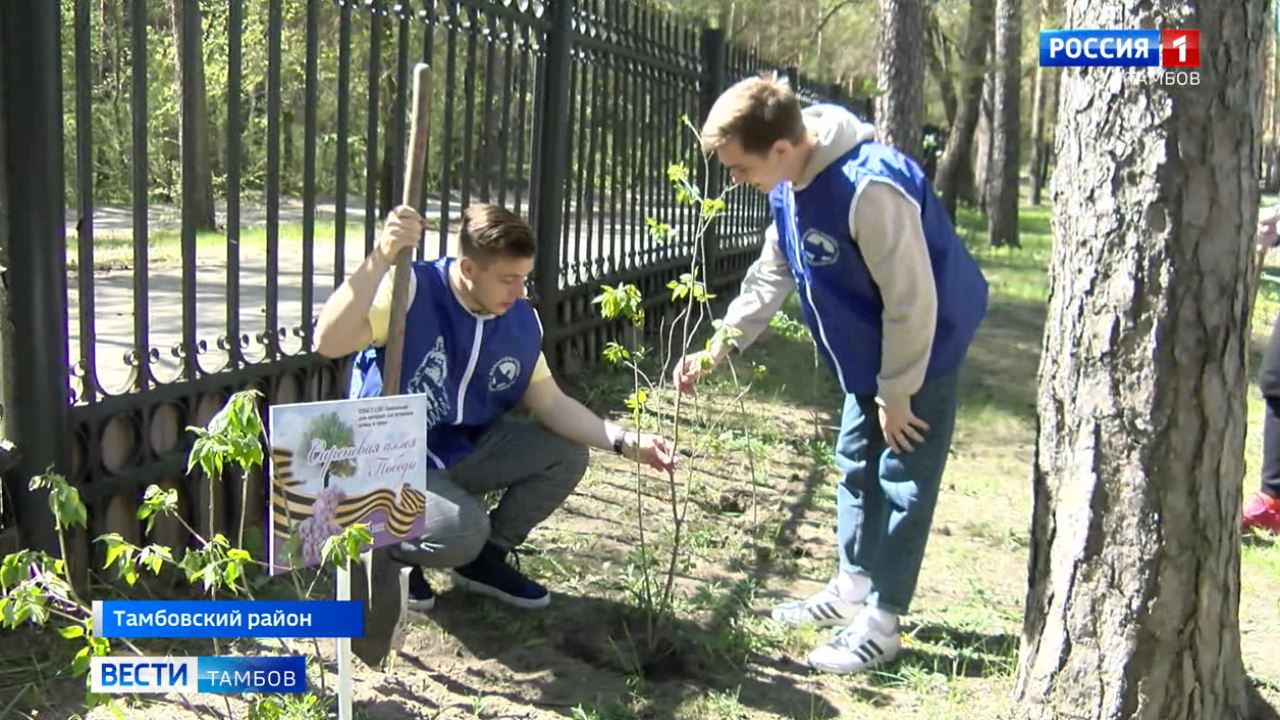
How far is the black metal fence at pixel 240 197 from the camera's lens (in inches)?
120

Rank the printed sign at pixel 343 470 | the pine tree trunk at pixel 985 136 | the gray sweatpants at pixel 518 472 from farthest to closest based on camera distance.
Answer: the pine tree trunk at pixel 985 136
the gray sweatpants at pixel 518 472
the printed sign at pixel 343 470

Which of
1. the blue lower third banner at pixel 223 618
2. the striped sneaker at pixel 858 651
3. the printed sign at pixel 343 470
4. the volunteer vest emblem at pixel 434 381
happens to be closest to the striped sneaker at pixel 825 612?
the striped sneaker at pixel 858 651

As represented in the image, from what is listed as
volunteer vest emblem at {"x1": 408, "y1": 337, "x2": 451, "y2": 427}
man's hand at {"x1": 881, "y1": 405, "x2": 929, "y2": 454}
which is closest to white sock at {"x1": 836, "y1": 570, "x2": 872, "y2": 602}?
man's hand at {"x1": 881, "y1": 405, "x2": 929, "y2": 454}

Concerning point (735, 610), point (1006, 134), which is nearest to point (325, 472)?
point (735, 610)

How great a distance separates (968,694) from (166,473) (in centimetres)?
224

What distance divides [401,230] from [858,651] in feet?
5.38

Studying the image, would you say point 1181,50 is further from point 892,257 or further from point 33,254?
point 33,254

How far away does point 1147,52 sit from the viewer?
97.9 inches

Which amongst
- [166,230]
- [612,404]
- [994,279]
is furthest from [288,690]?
[994,279]

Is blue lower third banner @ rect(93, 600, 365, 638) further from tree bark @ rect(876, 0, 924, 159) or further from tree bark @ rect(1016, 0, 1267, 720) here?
tree bark @ rect(876, 0, 924, 159)

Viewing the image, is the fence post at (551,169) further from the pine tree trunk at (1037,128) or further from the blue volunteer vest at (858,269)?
the pine tree trunk at (1037,128)

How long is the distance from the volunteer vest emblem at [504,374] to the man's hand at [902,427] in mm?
1001

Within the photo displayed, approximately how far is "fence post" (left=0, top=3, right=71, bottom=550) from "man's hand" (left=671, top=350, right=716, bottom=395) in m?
1.56

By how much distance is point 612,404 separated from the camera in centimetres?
606
